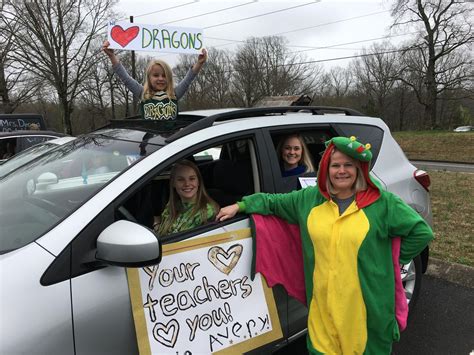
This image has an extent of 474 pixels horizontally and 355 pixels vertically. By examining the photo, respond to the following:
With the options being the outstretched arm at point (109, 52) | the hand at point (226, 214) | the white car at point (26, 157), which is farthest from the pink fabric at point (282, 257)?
the outstretched arm at point (109, 52)

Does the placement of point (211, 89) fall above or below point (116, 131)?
above

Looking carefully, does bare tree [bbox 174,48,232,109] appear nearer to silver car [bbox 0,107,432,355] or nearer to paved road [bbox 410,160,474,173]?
paved road [bbox 410,160,474,173]

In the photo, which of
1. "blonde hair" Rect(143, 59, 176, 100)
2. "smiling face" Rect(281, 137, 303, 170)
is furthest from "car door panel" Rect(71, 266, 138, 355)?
"blonde hair" Rect(143, 59, 176, 100)

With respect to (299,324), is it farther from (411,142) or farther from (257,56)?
(257,56)

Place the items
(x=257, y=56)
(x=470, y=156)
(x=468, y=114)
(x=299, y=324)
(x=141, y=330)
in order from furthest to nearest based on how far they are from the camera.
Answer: (x=257, y=56)
(x=468, y=114)
(x=470, y=156)
(x=299, y=324)
(x=141, y=330)

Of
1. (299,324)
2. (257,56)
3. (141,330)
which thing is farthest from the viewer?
(257,56)

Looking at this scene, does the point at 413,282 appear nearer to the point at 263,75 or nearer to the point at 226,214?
the point at 226,214

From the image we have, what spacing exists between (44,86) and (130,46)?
1069 inches

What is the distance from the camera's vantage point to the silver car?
4.90ft

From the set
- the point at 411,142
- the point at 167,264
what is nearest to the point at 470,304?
the point at 167,264

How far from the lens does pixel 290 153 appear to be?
2689 mm

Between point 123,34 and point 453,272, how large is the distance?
3.87m

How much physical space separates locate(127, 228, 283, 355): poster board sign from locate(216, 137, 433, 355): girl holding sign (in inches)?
8.6

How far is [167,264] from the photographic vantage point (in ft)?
5.93
